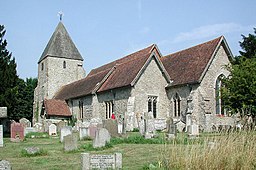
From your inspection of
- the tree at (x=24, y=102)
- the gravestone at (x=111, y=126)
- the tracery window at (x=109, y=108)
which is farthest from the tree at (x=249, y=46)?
the tree at (x=24, y=102)

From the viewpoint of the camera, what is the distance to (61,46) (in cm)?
5156

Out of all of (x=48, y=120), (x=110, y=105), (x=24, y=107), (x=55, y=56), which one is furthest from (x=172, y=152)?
(x=24, y=107)

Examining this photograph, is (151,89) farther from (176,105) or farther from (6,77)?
(6,77)

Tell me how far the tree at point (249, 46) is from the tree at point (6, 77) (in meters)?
21.0

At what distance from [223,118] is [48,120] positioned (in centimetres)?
1916

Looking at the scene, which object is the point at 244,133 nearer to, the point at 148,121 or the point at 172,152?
the point at 172,152

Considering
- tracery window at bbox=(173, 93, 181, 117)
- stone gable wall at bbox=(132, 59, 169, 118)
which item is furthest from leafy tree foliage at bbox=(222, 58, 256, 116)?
stone gable wall at bbox=(132, 59, 169, 118)

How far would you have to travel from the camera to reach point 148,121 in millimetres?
21922

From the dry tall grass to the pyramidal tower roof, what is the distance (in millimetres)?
43745

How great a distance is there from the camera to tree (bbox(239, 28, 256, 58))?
107ft

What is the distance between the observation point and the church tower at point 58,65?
165 ft

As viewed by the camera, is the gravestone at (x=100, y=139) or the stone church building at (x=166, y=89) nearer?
the gravestone at (x=100, y=139)

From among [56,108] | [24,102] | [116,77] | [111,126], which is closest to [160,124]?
[116,77]

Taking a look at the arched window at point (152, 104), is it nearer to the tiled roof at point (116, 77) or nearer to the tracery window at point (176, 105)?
the tracery window at point (176, 105)
